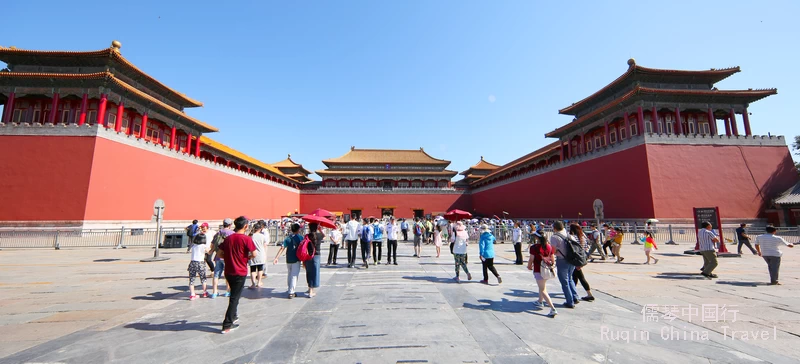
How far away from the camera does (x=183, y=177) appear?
20.4 m

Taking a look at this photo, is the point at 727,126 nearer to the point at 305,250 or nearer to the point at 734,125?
the point at 734,125

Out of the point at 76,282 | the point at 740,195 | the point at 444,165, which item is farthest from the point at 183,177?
the point at 740,195

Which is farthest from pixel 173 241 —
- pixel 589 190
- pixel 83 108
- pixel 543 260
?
pixel 589 190

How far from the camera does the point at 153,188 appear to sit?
18047 millimetres

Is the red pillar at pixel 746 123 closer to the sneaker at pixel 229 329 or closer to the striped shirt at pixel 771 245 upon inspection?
the striped shirt at pixel 771 245

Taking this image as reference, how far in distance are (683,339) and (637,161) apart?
59.7ft

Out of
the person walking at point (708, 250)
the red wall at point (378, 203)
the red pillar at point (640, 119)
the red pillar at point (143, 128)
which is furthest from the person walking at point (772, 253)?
the red wall at point (378, 203)

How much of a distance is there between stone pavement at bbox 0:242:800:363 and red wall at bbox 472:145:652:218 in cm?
1157

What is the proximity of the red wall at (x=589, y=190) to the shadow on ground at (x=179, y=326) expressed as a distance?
20.5 metres

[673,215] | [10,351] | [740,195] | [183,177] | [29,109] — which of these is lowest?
[10,351]

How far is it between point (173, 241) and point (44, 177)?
25.6ft

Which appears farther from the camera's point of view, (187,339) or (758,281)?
(758,281)

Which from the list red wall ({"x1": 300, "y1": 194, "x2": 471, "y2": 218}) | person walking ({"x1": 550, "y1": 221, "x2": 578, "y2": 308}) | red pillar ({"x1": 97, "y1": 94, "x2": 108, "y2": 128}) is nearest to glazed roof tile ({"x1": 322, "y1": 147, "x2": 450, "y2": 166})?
red wall ({"x1": 300, "y1": 194, "x2": 471, "y2": 218})

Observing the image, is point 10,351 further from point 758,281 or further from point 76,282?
point 758,281
